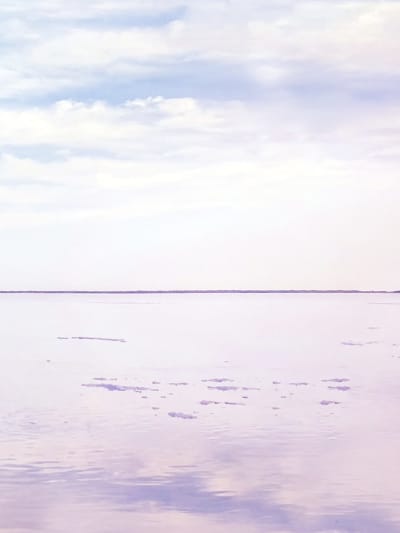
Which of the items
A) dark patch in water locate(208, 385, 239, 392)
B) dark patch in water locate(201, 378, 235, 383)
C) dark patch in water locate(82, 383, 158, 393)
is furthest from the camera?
dark patch in water locate(201, 378, 235, 383)

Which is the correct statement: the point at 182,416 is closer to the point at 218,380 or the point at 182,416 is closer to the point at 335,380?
the point at 218,380

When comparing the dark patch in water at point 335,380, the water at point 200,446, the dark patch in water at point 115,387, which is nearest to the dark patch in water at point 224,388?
the water at point 200,446

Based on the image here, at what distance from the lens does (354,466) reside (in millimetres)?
9633

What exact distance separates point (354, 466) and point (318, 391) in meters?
6.31

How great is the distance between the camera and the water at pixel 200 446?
7.91 metres

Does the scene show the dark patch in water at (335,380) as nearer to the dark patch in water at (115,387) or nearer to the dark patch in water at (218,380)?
the dark patch in water at (218,380)

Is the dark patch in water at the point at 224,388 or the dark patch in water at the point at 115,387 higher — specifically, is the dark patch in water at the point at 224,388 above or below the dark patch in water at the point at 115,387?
below

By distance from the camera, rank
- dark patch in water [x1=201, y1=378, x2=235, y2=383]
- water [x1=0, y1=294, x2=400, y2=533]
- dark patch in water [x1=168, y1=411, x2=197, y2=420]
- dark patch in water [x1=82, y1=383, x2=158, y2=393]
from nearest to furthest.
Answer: water [x1=0, y1=294, x2=400, y2=533] < dark patch in water [x1=168, y1=411, x2=197, y2=420] < dark patch in water [x1=82, y1=383, x2=158, y2=393] < dark patch in water [x1=201, y1=378, x2=235, y2=383]

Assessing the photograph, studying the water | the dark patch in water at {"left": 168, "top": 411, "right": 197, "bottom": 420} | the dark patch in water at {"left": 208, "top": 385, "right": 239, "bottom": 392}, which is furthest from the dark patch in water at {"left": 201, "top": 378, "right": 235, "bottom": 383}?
the dark patch in water at {"left": 168, "top": 411, "right": 197, "bottom": 420}

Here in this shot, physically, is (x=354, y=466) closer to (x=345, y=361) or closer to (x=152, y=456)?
(x=152, y=456)

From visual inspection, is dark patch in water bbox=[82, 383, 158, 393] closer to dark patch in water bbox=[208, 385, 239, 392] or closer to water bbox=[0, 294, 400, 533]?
water bbox=[0, 294, 400, 533]

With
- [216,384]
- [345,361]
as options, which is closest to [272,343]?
[345,361]

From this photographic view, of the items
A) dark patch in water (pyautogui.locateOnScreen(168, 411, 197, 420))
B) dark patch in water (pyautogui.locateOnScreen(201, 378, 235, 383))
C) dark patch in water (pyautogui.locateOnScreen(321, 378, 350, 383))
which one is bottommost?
dark patch in water (pyautogui.locateOnScreen(321, 378, 350, 383))

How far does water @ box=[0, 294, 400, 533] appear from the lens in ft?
25.9
